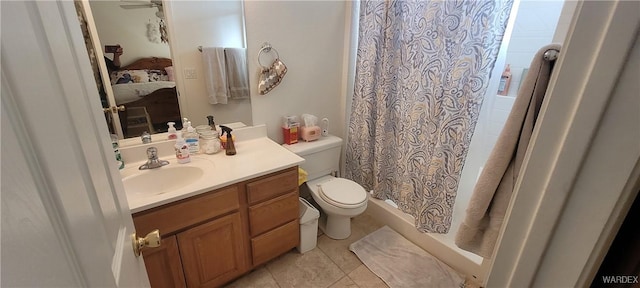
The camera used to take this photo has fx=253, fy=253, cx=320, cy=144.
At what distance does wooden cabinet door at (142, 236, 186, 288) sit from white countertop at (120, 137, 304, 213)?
22cm

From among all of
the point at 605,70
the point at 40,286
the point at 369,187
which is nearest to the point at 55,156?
the point at 40,286

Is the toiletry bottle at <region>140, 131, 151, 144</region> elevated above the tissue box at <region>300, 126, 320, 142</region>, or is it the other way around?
the toiletry bottle at <region>140, 131, 151, 144</region>

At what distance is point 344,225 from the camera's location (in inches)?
77.4

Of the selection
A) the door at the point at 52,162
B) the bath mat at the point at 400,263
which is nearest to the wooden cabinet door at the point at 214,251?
the door at the point at 52,162

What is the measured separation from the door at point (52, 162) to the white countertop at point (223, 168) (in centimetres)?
58

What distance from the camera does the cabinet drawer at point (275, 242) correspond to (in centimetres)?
154

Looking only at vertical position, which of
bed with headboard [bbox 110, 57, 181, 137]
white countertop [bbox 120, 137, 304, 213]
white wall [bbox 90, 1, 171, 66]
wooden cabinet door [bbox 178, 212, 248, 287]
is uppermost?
white wall [bbox 90, 1, 171, 66]

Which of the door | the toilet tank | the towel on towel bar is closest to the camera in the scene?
the door

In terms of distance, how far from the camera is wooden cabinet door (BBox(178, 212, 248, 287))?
127 cm

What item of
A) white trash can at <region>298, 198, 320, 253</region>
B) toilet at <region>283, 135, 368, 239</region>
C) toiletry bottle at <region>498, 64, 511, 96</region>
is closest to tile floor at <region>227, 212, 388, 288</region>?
white trash can at <region>298, 198, 320, 253</region>

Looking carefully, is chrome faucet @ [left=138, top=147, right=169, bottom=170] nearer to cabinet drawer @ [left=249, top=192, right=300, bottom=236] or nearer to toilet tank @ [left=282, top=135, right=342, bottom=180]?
cabinet drawer @ [left=249, top=192, right=300, bottom=236]

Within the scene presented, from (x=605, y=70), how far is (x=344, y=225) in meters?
1.80

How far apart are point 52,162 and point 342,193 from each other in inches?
63.2

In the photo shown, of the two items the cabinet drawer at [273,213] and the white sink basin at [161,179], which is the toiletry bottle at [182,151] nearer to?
the white sink basin at [161,179]
